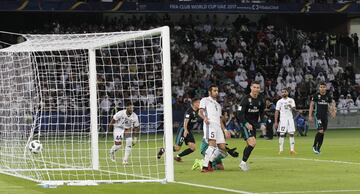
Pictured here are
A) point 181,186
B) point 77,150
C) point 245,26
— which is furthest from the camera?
point 245,26

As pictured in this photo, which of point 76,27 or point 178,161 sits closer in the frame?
point 178,161

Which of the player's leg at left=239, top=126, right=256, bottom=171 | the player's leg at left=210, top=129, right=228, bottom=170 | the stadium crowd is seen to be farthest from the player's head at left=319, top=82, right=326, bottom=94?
the stadium crowd

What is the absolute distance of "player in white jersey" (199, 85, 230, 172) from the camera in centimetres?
2281

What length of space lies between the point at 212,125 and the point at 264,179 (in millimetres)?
3033

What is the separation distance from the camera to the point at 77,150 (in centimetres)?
2988

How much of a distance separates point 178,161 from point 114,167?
2748 mm

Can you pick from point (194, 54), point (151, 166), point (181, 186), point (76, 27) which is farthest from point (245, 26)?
point (181, 186)

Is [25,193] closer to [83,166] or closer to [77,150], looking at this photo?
[83,166]

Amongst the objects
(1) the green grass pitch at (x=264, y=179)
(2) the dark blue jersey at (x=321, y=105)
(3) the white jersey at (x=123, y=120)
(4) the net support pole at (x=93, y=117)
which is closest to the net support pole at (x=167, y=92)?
(1) the green grass pitch at (x=264, y=179)

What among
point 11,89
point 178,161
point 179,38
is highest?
point 179,38

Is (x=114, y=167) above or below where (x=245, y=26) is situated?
below

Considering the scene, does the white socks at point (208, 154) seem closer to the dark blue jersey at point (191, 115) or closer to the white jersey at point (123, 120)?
the dark blue jersey at point (191, 115)

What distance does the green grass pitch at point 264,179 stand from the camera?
1778cm

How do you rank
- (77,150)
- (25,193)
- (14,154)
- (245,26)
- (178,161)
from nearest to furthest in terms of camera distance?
(25,193) < (14,154) < (178,161) < (77,150) < (245,26)
